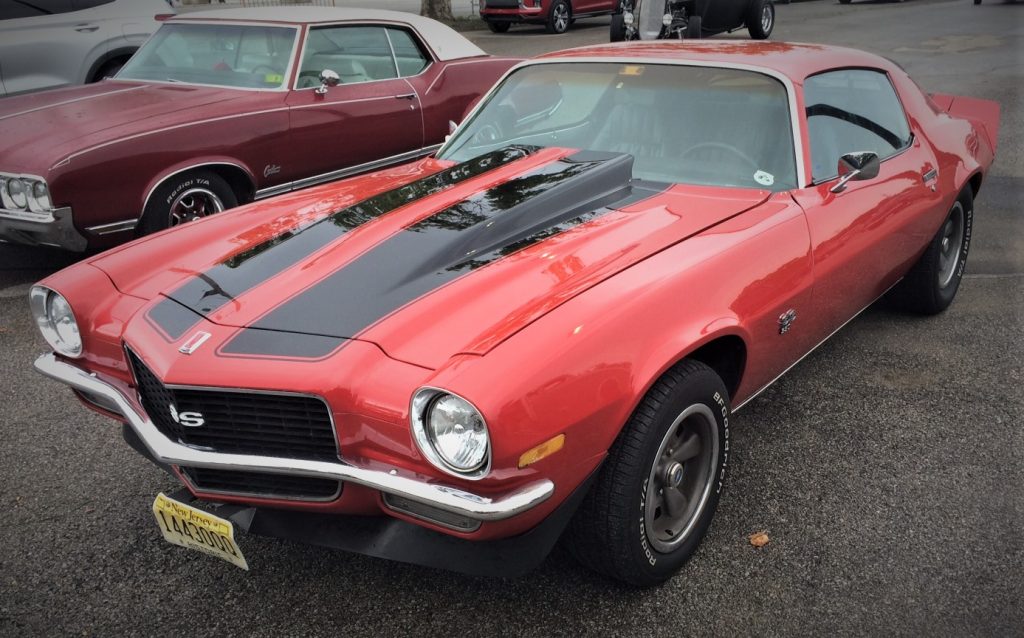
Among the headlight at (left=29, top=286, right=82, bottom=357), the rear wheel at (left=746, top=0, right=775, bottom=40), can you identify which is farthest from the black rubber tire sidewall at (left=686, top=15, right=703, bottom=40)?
the headlight at (left=29, top=286, right=82, bottom=357)

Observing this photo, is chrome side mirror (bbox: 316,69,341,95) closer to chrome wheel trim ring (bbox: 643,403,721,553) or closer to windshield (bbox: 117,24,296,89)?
windshield (bbox: 117,24,296,89)

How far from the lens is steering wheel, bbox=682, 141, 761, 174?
3.13 meters

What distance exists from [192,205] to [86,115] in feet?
2.57

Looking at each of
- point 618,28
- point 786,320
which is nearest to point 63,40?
point 786,320

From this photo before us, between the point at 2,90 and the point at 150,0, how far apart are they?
168 centimetres

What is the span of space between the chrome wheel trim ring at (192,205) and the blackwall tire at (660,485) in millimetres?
3644

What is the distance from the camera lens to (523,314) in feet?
7.20

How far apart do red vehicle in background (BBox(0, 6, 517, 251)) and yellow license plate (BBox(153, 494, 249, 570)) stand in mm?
2839

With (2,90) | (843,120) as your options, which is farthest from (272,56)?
(843,120)

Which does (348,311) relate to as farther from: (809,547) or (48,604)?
(809,547)

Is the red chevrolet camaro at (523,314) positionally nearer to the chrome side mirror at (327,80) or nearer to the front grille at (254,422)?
the front grille at (254,422)

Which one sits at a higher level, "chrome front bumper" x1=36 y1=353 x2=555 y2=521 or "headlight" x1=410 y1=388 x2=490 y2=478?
"headlight" x1=410 y1=388 x2=490 y2=478

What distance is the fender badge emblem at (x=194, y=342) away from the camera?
2266 millimetres

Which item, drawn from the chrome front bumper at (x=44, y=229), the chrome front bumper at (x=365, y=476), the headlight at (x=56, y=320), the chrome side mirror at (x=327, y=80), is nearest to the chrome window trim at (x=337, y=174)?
the chrome side mirror at (x=327, y=80)
